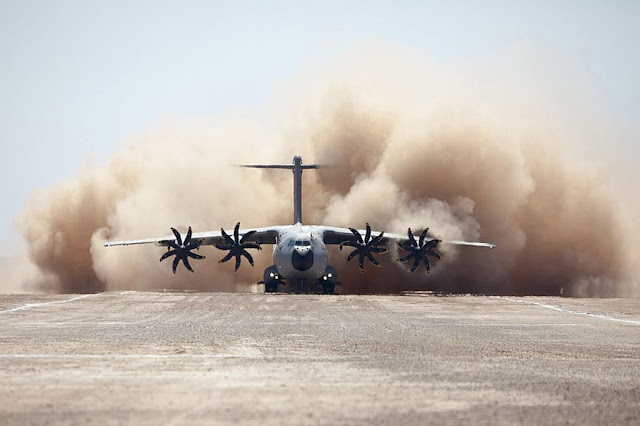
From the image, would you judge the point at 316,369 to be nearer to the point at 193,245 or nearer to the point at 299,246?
the point at 299,246

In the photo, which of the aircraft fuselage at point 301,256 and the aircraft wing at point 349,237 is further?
the aircraft wing at point 349,237

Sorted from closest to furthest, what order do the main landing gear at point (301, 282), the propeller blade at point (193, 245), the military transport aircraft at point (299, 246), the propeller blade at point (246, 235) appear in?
1. the military transport aircraft at point (299, 246)
2. the main landing gear at point (301, 282)
3. the propeller blade at point (246, 235)
4. the propeller blade at point (193, 245)

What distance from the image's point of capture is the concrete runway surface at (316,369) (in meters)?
10.7

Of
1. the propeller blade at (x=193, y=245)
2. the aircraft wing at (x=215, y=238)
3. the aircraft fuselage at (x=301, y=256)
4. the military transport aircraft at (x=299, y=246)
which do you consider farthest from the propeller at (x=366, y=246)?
the propeller blade at (x=193, y=245)

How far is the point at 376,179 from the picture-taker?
60.2m

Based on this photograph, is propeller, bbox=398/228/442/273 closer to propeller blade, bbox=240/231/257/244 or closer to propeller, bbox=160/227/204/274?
propeller blade, bbox=240/231/257/244

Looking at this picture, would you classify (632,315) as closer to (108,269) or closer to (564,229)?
(564,229)

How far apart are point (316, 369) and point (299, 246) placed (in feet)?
99.9

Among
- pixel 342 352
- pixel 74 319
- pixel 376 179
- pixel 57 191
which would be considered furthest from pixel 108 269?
pixel 342 352

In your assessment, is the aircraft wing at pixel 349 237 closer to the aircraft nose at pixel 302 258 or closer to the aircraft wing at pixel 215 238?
the aircraft wing at pixel 215 238

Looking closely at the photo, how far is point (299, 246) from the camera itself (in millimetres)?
45156

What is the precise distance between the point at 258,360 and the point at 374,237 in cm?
3345

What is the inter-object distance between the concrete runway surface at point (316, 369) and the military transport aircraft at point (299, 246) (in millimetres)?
16359

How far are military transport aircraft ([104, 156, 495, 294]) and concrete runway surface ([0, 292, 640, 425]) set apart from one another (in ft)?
53.7
